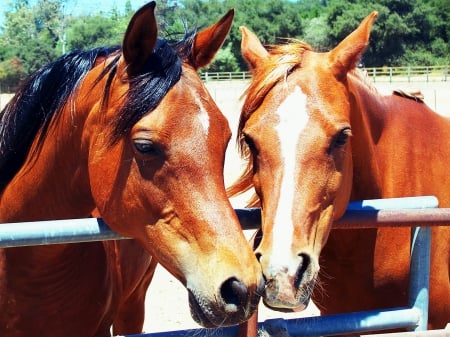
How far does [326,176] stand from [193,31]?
0.84 metres

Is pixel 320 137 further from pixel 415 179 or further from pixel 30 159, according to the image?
pixel 30 159

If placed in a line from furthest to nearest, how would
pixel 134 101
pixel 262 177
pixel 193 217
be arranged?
pixel 262 177
pixel 134 101
pixel 193 217

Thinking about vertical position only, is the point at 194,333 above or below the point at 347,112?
below

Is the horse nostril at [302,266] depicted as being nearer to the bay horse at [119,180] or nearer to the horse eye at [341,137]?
the bay horse at [119,180]

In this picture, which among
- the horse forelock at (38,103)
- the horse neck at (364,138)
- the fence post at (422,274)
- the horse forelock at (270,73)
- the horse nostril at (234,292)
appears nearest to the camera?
the horse nostril at (234,292)

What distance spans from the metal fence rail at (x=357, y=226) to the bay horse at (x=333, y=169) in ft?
0.29

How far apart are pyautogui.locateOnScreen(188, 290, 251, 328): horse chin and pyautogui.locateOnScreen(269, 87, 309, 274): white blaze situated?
0.81 feet

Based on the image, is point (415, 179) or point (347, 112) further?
point (415, 179)

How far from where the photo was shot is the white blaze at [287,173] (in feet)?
6.50

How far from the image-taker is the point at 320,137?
2.26 m

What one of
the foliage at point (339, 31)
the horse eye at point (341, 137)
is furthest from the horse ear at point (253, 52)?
the foliage at point (339, 31)

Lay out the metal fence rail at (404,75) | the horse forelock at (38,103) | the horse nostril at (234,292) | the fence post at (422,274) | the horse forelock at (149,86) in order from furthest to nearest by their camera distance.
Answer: the metal fence rail at (404,75) < the horse forelock at (38,103) < the fence post at (422,274) < the horse forelock at (149,86) < the horse nostril at (234,292)

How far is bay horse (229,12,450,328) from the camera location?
2.10 meters

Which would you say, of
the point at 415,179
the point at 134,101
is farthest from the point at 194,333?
the point at 415,179
